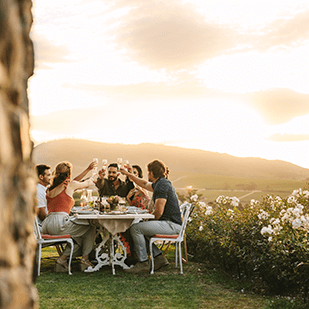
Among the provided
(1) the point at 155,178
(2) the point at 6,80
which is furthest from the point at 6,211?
(1) the point at 155,178

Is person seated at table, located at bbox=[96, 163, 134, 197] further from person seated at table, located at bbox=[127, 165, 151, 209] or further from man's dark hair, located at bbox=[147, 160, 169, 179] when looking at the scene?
man's dark hair, located at bbox=[147, 160, 169, 179]

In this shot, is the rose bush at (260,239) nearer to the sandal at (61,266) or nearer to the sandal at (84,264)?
the sandal at (84,264)

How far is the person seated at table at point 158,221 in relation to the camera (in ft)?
17.1

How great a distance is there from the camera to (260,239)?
4.47m

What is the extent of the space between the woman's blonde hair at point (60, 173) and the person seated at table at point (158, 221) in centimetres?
115

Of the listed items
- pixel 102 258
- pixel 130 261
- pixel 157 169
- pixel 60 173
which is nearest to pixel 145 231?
pixel 130 261

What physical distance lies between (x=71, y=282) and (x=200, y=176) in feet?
50.7

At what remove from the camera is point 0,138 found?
68cm

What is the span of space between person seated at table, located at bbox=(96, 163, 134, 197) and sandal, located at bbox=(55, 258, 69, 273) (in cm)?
153

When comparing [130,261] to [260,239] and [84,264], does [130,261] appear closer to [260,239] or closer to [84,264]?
[84,264]

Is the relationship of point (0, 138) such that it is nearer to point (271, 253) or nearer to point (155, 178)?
point (271, 253)

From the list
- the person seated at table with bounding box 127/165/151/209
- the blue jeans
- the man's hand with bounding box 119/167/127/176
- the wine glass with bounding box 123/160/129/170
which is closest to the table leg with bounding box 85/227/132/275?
the blue jeans

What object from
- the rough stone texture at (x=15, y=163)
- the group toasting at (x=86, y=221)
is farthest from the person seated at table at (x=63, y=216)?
the rough stone texture at (x=15, y=163)

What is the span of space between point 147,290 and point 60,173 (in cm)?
205
